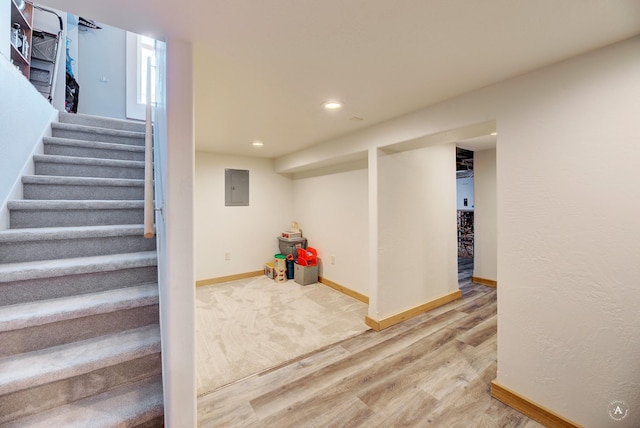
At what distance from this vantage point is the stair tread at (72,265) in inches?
55.5

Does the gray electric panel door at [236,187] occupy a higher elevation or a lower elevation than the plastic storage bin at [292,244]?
higher

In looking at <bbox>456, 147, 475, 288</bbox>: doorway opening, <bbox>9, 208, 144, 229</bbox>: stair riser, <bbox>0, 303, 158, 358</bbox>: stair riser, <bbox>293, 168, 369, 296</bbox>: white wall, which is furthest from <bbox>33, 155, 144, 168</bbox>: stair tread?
<bbox>456, 147, 475, 288</bbox>: doorway opening

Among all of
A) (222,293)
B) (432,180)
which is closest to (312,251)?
(222,293)

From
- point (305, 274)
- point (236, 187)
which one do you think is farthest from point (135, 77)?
point (305, 274)

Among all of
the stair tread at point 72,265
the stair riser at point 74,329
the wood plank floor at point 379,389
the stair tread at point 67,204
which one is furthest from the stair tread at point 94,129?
the wood plank floor at point 379,389

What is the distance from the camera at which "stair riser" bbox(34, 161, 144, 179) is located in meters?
2.05

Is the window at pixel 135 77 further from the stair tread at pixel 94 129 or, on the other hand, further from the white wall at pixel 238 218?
the stair tread at pixel 94 129

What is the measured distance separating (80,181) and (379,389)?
108 inches

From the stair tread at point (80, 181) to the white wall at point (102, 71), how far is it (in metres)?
3.01

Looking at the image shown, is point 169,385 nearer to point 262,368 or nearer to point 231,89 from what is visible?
point 262,368

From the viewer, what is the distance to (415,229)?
308cm

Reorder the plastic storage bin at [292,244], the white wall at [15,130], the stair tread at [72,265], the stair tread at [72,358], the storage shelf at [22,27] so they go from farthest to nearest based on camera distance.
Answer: the plastic storage bin at [292,244]
the storage shelf at [22,27]
the white wall at [15,130]
the stair tread at [72,265]
the stair tread at [72,358]

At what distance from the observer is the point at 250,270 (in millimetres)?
4527

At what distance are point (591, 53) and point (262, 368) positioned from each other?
2921 mm
